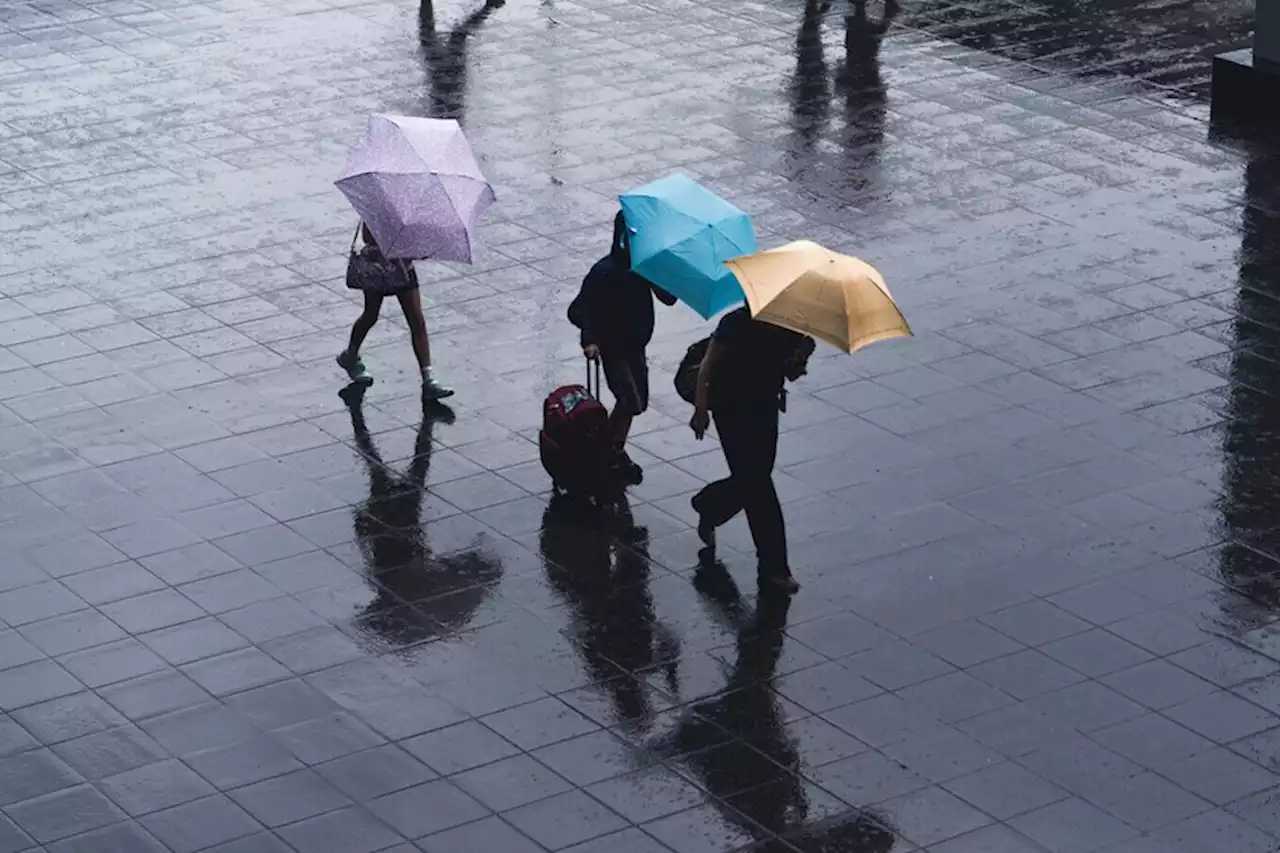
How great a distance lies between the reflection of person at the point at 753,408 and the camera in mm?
10664

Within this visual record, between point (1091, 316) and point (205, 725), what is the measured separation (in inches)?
269

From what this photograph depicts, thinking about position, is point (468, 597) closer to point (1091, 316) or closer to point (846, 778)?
point (846, 778)

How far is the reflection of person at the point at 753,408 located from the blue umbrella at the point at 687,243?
1.59 feet

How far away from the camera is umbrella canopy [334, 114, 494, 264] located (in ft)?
40.3

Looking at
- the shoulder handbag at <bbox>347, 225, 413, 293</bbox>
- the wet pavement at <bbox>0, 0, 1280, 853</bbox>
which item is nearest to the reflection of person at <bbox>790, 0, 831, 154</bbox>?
the wet pavement at <bbox>0, 0, 1280, 853</bbox>

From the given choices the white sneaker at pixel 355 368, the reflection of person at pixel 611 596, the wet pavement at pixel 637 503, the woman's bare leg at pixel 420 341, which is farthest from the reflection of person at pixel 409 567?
the white sneaker at pixel 355 368

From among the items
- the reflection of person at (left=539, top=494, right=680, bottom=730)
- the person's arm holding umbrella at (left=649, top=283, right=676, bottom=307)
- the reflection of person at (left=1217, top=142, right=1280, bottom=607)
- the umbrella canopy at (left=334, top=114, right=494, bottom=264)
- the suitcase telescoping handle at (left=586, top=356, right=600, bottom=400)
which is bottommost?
the reflection of person at (left=539, top=494, right=680, bottom=730)

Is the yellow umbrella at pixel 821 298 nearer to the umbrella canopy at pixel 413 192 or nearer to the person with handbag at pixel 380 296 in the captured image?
the umbrella canopy at pixel 413 192

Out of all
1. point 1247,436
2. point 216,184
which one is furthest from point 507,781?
point 216,184

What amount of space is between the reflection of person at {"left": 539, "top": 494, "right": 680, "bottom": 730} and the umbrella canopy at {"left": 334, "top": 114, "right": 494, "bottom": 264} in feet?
5.31

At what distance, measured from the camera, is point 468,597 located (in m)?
10.9

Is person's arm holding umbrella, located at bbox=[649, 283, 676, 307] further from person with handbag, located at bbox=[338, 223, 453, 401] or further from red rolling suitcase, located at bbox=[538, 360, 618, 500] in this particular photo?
person with handbag, located at bbox=[338, 223, 453, 401]

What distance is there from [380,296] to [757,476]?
3134mm

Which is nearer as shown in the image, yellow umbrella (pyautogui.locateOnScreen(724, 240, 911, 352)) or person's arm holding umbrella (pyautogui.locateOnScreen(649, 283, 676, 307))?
yellow umbrella (pyautogui.locateOnScreen(724, 240, 911, 352))
